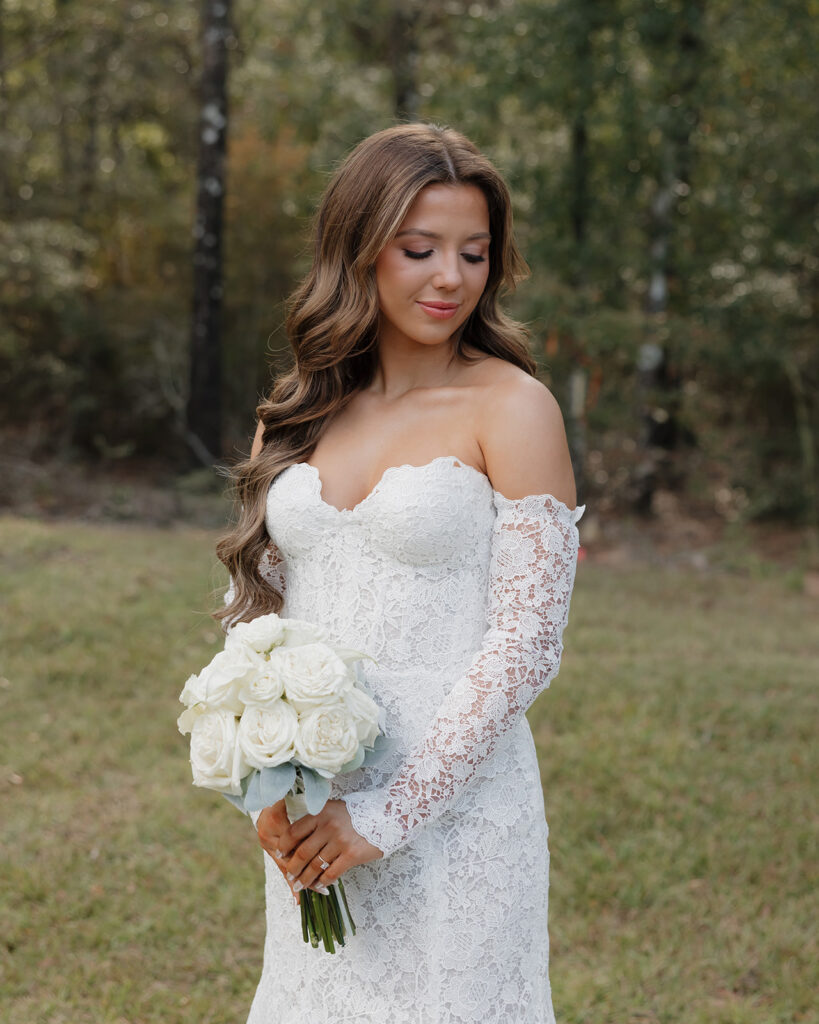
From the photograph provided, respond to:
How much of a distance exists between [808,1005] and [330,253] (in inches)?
116

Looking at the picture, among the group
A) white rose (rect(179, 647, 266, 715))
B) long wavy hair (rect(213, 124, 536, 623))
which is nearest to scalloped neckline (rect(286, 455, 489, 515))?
long wavy hair (rect(213, 124, 536, 623))

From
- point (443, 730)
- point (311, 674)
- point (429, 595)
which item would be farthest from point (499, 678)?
point (311, 674)

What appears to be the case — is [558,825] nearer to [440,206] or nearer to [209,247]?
[440,206]

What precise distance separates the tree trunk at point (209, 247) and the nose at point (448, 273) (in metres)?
9.82

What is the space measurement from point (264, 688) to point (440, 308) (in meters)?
0.83

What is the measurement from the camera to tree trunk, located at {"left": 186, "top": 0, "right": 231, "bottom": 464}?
1120cm

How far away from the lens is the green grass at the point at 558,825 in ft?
11.6

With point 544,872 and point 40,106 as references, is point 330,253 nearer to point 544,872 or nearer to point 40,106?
point 544,872

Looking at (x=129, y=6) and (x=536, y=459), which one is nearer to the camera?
(x=536, y=459)

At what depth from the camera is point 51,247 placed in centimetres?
1222

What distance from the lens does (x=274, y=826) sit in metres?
1.92

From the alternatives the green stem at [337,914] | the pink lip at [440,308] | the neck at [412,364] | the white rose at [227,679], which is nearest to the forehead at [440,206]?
the pink lip at [440,308]

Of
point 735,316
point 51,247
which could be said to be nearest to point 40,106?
point 51,247

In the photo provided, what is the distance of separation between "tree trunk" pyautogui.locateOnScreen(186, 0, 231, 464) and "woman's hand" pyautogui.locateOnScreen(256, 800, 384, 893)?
9.96 metres
